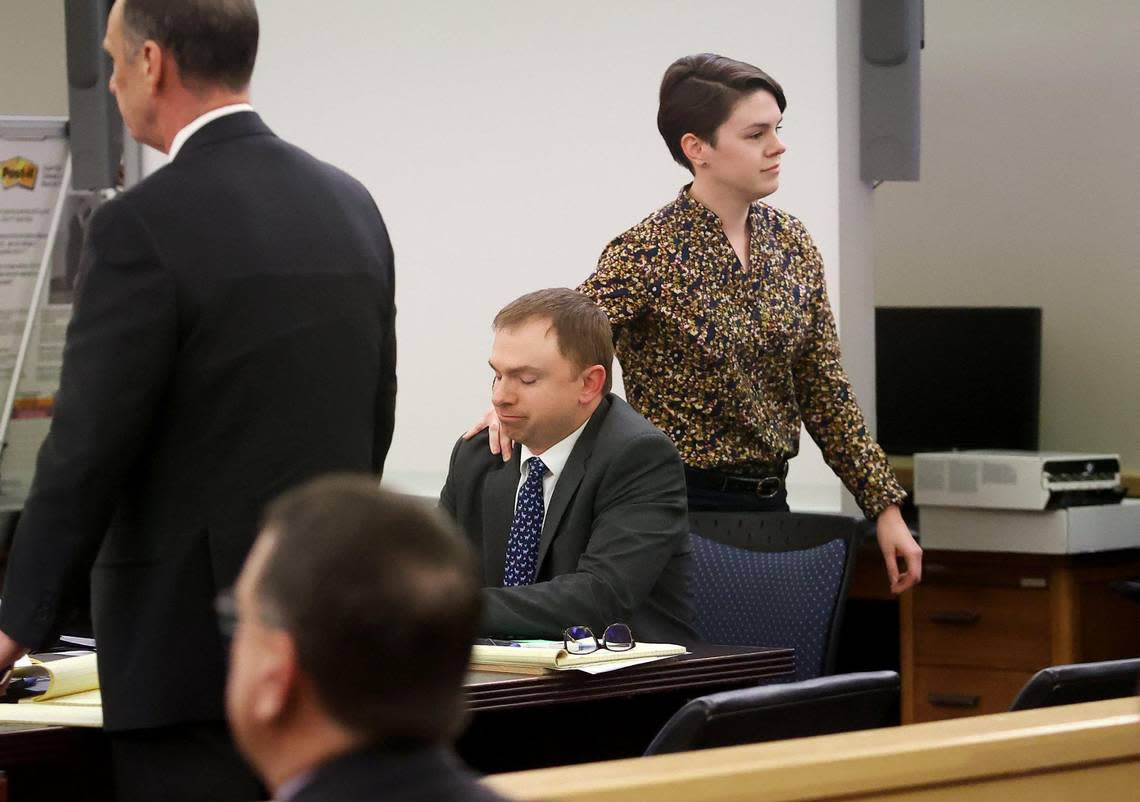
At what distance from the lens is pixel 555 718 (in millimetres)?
2162

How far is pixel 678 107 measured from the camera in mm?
3471

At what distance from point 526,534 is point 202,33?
38.9 inches

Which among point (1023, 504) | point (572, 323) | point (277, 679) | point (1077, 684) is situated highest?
point (572, 323)

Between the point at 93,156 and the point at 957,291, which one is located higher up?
the point at 93,156

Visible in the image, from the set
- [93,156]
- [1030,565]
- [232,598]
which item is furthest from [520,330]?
[93,156]

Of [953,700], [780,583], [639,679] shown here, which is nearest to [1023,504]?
[953,700]

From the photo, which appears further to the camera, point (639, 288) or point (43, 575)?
point (639, 288)

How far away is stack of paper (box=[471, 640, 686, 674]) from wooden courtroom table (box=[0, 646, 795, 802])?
0.01m

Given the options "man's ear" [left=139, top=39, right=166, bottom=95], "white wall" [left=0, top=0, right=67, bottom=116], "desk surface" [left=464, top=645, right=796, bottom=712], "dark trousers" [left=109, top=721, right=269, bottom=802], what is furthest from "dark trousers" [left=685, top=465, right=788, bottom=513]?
"white wall" [left=0, top=0, right=67, bottom=116]

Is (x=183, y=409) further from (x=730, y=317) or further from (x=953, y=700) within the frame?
(x=953, y=700)

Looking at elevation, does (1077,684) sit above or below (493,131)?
below

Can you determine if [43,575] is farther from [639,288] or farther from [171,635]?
[639,288]

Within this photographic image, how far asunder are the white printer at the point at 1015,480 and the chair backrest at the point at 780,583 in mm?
1625

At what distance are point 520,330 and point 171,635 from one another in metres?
0.88
